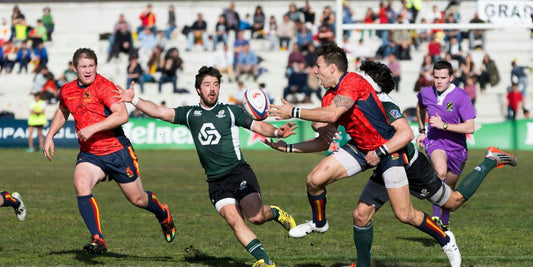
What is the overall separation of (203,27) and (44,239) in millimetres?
24392

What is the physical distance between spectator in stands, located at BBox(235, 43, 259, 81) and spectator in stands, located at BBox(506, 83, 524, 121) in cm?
945

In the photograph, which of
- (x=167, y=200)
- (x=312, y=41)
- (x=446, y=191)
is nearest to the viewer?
(x=446, y=191)

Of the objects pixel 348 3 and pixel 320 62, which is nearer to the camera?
pixel 320 62

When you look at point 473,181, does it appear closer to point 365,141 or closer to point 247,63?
point 365,141

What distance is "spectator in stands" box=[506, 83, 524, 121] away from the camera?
3002 cm

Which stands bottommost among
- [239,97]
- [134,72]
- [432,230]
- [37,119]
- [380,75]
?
[37,119]

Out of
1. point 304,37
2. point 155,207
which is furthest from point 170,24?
point 155,207

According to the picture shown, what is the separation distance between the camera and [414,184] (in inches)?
339

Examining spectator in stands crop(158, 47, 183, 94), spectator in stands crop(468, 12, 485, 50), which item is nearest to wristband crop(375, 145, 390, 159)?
spectator in stands crop(158, 47, 183, 94)

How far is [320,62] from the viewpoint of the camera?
831 centimetres

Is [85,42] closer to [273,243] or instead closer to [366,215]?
[273,243]

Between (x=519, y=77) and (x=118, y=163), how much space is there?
24.0 meters

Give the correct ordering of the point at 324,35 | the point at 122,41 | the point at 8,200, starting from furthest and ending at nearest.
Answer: the point at 122,41, the point at 324,35, the point at 8,200

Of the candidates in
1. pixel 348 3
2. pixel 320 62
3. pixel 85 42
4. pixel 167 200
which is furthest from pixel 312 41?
pixel 320 62
